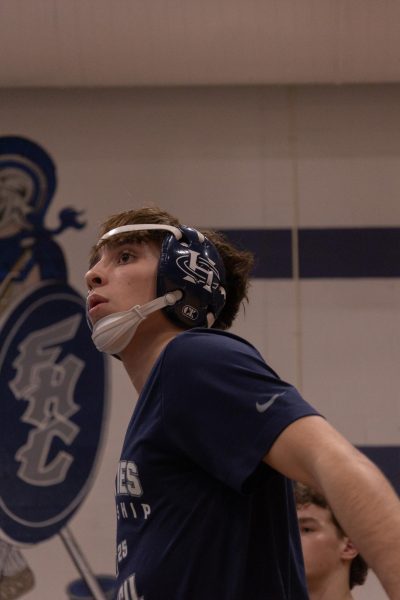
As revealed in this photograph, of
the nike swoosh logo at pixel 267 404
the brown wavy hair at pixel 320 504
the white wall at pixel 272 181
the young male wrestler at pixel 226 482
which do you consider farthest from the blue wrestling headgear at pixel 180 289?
the white wall at pixel 272 181

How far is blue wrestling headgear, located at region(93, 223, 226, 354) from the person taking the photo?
200cm

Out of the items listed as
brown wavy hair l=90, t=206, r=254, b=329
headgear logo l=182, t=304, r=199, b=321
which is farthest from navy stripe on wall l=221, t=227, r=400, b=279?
headgear logo l=182, t=304, r=199, b=321

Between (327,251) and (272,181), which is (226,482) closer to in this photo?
(327,251)

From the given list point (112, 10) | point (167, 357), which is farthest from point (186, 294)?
point (112, 10)

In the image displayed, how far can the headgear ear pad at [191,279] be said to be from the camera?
205 centimetres

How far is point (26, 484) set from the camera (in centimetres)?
505

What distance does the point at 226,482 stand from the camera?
60.9 inches

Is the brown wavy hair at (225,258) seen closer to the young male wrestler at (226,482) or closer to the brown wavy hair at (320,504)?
the young male wrestler at (226,482)

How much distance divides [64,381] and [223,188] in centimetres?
137

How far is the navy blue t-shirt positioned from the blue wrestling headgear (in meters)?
0.31

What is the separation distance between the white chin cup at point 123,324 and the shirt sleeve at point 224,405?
0.33m

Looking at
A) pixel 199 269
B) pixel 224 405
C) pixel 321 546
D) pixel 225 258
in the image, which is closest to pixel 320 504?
pixel 321 546

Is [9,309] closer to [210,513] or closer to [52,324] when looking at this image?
[52,324]

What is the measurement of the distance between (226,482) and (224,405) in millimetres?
122
